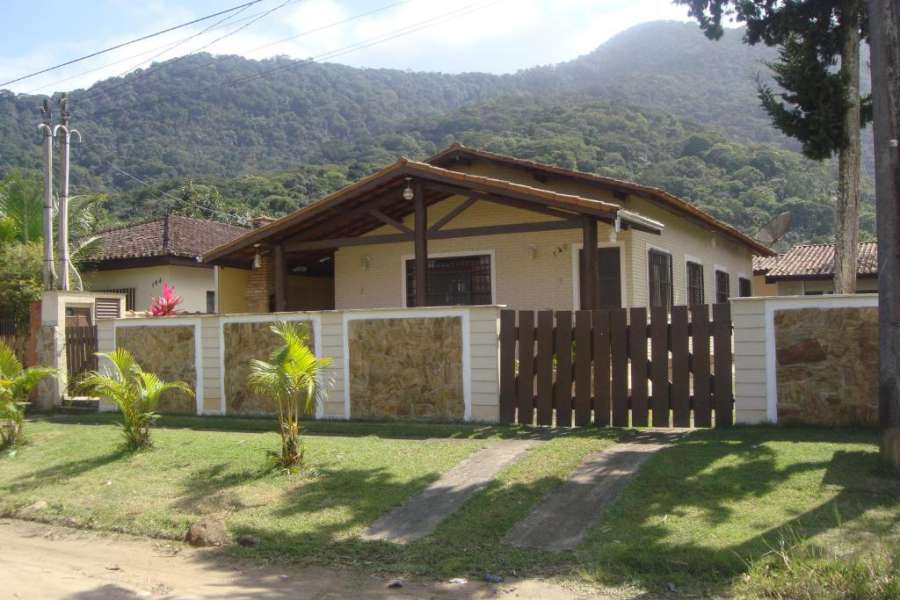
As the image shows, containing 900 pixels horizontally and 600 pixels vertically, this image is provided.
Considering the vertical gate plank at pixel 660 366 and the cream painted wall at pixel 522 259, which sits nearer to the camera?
the vertical gate plank at pixel 660 366

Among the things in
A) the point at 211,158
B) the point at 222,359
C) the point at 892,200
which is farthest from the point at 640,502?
the point at 211,158

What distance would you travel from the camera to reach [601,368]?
9.64 metres

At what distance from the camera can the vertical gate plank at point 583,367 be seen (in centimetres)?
969

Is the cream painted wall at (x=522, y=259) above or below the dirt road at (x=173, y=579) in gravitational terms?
above

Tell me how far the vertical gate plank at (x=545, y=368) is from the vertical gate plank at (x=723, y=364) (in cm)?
198

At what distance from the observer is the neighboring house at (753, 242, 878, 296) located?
30.0 metres

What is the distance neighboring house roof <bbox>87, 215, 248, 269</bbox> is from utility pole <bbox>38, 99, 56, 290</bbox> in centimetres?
605

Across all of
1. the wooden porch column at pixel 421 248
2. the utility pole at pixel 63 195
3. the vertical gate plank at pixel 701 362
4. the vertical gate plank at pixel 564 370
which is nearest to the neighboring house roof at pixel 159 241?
the utility pole at pixel 63 195

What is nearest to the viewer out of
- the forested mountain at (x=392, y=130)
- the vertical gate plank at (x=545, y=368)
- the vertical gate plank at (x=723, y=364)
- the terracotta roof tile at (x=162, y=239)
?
the vertical gate plank at (x=723, y=364)

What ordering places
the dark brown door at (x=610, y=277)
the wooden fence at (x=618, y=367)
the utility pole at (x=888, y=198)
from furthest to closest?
the dark brown door at (x=610, y=277) < the wooden fence at (x=618, y=367) < the utility pole at (x=888, y=198)

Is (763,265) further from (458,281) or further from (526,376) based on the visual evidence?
(526,376)

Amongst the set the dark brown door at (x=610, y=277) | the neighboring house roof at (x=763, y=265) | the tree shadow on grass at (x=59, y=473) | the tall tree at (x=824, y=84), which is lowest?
the tree shadow on grass at (x=59, y=473)

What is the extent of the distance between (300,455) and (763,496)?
461cm

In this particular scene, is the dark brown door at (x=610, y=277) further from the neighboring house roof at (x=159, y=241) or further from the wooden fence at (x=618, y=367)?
the neighboring house roof at (x=159, y=241)
